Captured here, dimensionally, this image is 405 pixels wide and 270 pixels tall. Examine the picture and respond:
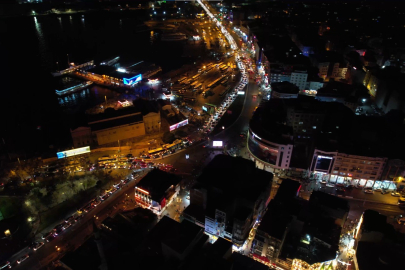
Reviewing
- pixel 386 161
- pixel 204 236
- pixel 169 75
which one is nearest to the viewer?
pixel 204 236

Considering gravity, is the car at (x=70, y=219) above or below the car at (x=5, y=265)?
above

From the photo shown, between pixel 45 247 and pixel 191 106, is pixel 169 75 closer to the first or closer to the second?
A: pixel 191 106

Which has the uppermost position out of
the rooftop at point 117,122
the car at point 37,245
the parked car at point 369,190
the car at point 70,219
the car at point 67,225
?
the rooftop at point 117,122

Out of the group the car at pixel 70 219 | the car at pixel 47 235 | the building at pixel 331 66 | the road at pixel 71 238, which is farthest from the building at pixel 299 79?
the car at pixel 47 235

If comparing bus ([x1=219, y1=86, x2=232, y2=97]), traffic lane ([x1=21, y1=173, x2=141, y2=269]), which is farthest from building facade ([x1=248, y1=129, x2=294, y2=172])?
bus ([x1=219, y1=86, x2=232, y2=97])

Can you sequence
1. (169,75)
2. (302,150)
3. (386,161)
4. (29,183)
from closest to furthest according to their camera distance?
(386,161) < (29,183) < (302,150) < (169,75)

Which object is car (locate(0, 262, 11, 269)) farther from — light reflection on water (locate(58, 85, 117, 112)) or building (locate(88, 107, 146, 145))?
light reflection on water (locate(58, 85, 117, 112))

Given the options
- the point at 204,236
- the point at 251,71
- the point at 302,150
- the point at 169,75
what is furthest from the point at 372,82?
the point at 204,236

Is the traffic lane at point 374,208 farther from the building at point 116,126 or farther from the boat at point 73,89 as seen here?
the boat at point 73,89
